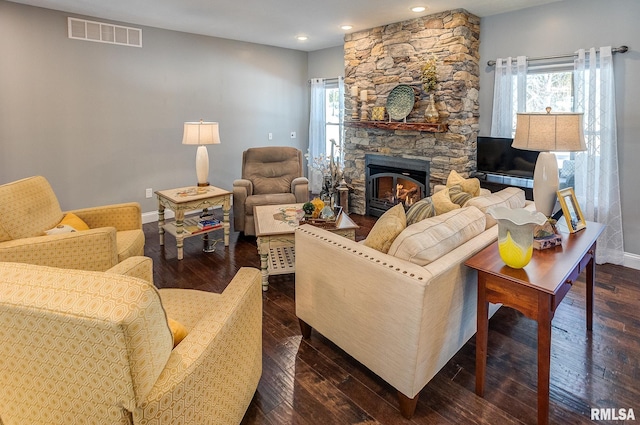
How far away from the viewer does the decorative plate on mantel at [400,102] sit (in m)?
4.70

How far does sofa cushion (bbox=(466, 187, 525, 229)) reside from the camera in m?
2.43

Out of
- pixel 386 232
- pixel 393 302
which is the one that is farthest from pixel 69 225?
pixel 393 302

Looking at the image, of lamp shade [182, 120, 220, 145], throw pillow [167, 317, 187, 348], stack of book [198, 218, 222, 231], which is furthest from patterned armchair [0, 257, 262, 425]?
lamp shade [182, 120, 220, 145]

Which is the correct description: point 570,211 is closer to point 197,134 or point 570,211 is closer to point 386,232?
point 386,232

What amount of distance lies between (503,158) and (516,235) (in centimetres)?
267

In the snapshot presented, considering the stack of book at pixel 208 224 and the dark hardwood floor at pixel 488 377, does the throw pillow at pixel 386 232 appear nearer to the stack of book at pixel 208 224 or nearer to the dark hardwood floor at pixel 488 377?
the dark hardwood floor at pixel 488 377

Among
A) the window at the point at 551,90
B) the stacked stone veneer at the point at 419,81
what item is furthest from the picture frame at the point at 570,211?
the stacked stone veneer at the point at 419,81

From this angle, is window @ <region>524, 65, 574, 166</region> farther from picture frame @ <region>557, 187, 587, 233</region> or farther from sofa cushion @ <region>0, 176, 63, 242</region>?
sofa cushion @ <region>0, 176, 63, 242</region>

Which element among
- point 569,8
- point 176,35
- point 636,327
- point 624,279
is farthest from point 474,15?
point 176,35

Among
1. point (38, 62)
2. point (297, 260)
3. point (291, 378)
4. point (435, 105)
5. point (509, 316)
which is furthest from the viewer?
point (435, 105)

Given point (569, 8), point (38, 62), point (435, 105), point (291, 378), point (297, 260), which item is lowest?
point (291, 378)

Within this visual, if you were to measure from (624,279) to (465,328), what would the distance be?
2234 millimetres

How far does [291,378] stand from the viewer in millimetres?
2139

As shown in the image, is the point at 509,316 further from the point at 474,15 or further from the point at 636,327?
the point at 474,15
